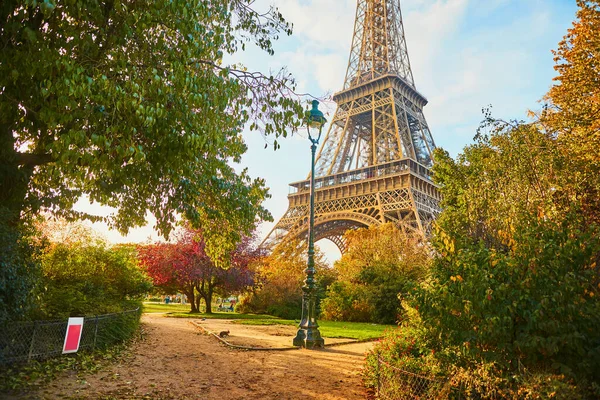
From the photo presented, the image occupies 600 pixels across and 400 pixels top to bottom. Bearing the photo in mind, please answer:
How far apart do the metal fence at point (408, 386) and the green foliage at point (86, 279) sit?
21.8 ft

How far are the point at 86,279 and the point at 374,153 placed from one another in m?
31.8

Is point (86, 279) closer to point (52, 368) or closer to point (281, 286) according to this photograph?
point (52, 368)

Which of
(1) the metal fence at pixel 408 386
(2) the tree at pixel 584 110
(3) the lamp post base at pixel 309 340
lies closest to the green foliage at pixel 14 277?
(1) the metal fence at pixel 408 386

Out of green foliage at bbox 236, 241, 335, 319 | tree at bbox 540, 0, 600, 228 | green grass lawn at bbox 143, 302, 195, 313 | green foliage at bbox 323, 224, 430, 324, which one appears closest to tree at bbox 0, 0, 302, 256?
tree at bbox 540, 0, 600, 228

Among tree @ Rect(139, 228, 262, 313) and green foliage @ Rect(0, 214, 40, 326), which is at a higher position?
tree @ Rect(139, 228, 262, 313)

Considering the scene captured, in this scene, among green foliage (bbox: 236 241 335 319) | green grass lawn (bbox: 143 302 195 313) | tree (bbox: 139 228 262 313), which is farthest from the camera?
green grass lawn (bbox: 143 302 195 313)

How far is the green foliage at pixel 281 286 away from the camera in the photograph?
2648 centimetres

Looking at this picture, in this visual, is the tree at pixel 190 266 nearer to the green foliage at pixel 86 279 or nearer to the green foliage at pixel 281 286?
the green foliage at pixel 281 286

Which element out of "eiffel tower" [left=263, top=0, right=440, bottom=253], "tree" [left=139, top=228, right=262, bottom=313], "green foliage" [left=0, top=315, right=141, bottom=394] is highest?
"eiffel tower" [left=263, top=0, right=440, bottom=253]

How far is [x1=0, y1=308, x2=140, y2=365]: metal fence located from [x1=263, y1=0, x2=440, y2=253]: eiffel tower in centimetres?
2367

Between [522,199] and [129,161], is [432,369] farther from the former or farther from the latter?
[129,161]

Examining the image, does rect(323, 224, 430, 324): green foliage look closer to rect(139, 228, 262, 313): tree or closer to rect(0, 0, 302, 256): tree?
rect(139, 228, 262, 313): tree

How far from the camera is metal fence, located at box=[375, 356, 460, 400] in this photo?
4.89 meters

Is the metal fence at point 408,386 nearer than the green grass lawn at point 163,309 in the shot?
Yes
